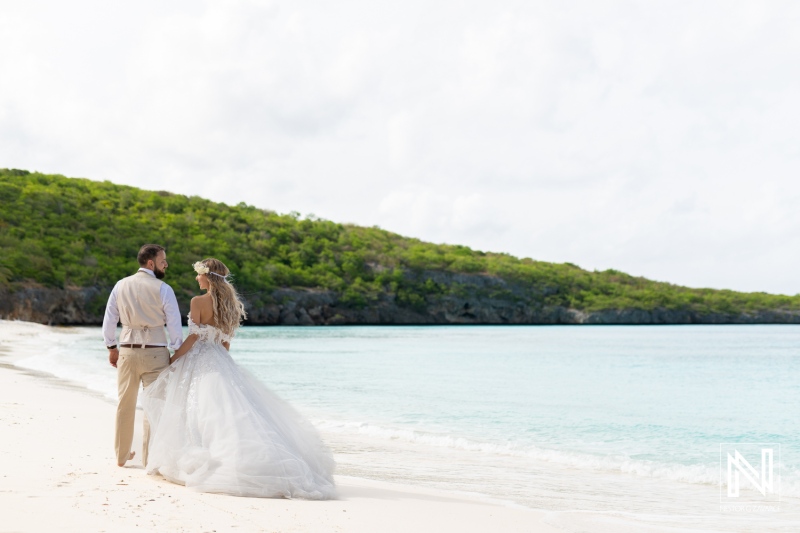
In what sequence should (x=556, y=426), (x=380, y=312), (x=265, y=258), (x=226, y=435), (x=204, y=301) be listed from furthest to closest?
(x=380, y=312), (x=265, y=258), (x=556, y=426), (x=204, y=301), (x=226, y=435)

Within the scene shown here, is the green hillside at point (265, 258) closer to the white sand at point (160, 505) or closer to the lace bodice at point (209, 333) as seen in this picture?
the white sand at point (160, 505)

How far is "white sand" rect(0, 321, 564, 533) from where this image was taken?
4.53 meters

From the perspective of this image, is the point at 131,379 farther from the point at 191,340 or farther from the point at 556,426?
the point at 556,426

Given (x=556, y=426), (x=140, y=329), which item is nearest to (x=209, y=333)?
(x=140, y=329)

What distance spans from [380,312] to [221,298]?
3766 inches

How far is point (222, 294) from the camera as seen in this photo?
5969 mm

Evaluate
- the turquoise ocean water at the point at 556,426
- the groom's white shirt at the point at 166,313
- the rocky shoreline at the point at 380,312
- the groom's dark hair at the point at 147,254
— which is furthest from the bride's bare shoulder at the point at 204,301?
the rocky shoreline at the point at 380,312

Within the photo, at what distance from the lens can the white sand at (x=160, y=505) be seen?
453cm

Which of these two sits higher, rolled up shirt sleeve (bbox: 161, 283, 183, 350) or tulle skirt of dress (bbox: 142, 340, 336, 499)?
rolled up shirt sleeve (bbox: 161, 283, 183, 350)

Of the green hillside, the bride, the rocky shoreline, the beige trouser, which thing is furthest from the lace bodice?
the green hillside

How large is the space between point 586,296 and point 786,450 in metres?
111

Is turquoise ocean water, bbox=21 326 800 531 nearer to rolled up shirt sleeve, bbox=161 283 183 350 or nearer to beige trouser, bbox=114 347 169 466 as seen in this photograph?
beige trouser, bbox=114 347 169 466

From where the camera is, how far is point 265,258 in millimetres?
93438

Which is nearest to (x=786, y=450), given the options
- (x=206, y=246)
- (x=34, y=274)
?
(x=34, y=274)
